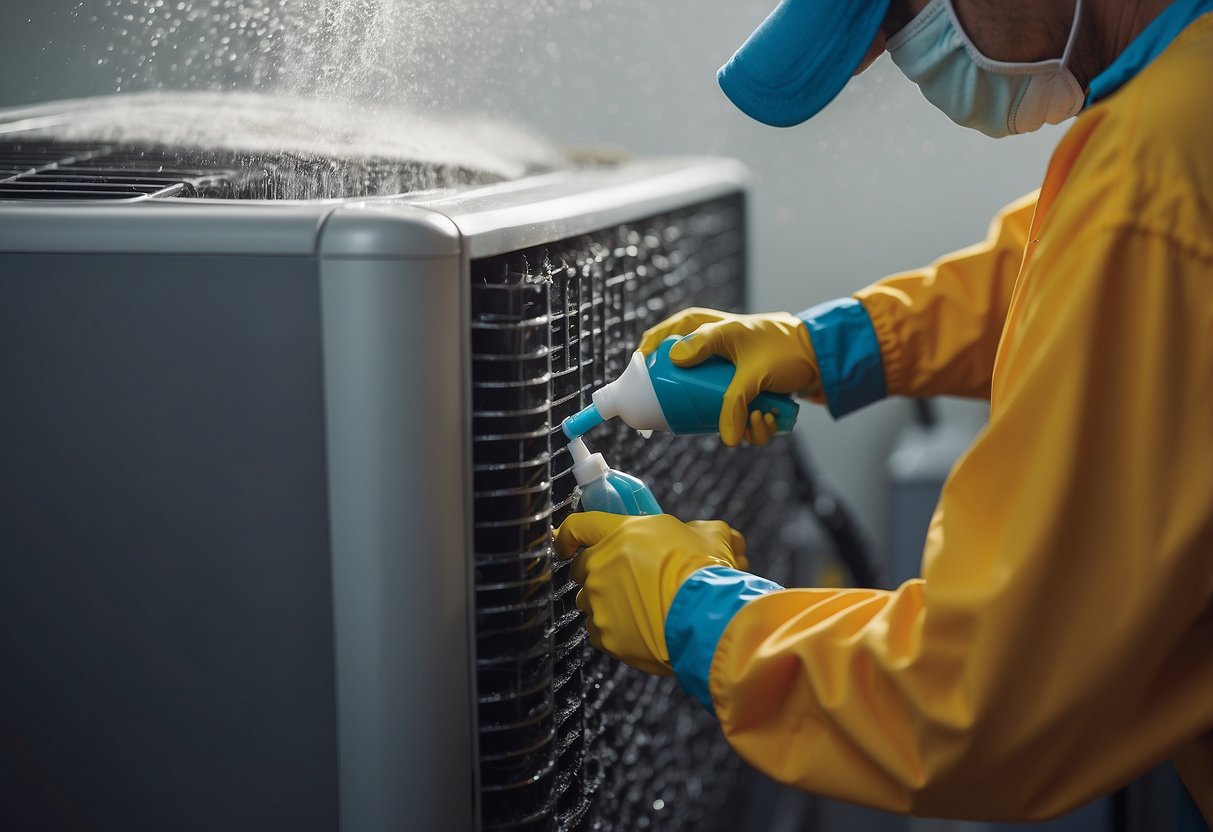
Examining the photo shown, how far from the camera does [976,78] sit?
0.77 m

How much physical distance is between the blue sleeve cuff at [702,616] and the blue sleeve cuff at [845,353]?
13.9 inches

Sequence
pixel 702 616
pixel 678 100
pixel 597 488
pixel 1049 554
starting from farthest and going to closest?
pixel 678 100 → pixel 597 488 → pixel 702 616 → pixel 1049 554

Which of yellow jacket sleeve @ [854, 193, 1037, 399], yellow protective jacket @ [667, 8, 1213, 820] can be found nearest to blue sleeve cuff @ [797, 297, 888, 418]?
yellow jacket sleeve @ [854, 193, 1037, 399]

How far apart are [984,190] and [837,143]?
1.69 feet

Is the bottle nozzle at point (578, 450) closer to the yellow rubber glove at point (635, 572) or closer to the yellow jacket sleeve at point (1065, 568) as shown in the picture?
the yellow rubber glove at point (635, 572)

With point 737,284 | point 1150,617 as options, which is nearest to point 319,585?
point 1150,617

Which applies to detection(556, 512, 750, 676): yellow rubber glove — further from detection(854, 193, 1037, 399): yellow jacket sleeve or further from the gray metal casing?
detection(854, 193, 1037, 399): yellow jacket sleeve

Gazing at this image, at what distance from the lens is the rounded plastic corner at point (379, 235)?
2.04ft

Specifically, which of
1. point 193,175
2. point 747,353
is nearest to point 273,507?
point 193,175

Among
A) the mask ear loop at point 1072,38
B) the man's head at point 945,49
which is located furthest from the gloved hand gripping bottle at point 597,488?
the mask ear loop at point 1072,38

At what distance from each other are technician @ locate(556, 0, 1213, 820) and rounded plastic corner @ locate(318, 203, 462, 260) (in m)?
0.25

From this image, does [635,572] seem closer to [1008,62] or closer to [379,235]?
[379,235]

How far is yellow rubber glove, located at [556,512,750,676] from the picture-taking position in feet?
2.44

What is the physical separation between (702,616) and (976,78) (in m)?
0.41
